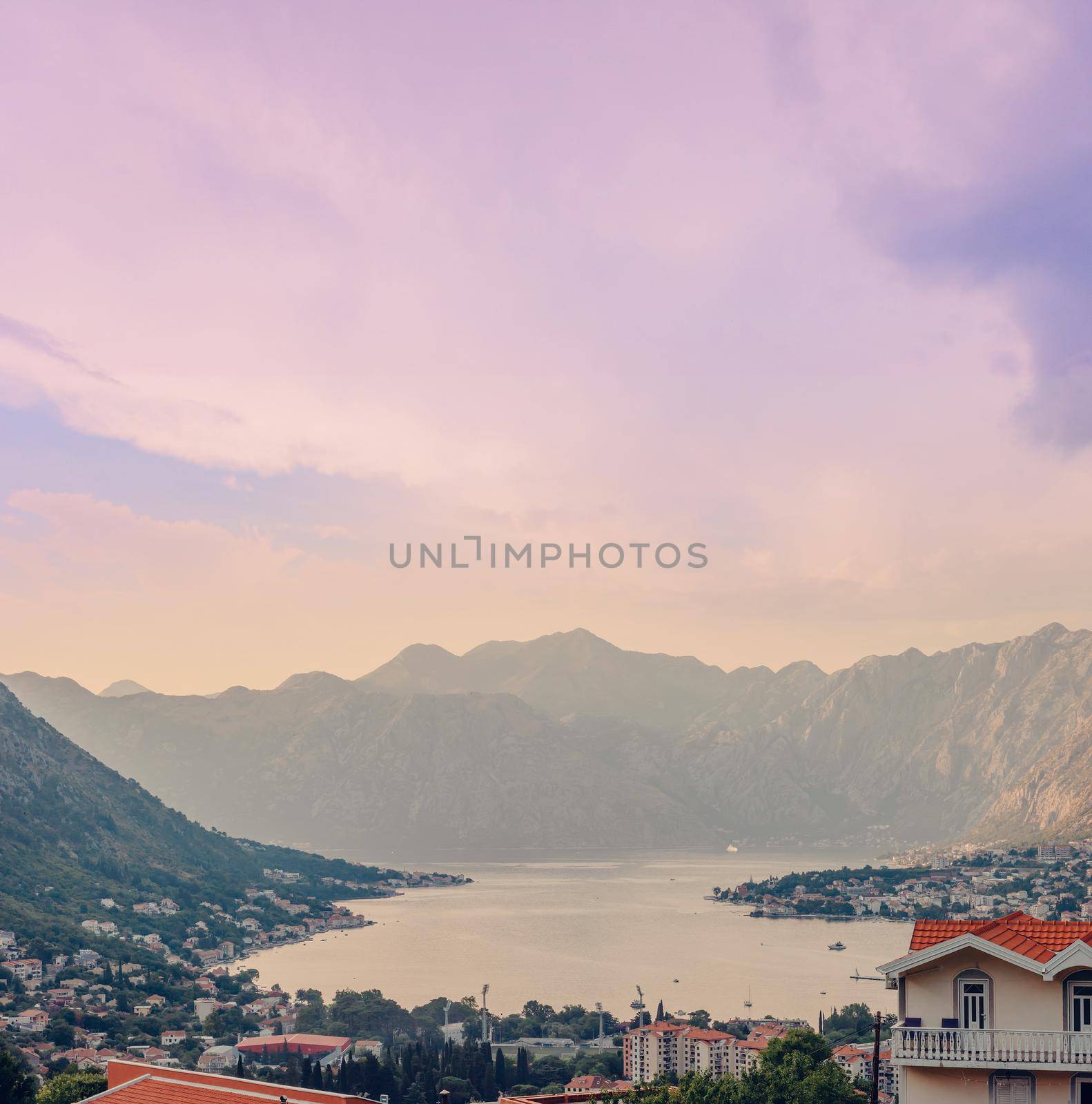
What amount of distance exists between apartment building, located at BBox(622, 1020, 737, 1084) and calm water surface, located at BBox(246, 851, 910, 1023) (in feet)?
68.0

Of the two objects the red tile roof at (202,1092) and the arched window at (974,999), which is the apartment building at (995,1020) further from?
the red tile roof at (202,1092)

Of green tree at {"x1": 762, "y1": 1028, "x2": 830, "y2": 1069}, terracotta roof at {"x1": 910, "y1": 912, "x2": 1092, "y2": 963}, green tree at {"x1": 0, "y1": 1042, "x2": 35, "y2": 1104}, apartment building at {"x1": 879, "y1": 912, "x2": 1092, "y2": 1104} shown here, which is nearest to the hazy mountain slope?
green tree at {"x1": 0, "y1": 1042, "x2": 35, "y2": 1104}

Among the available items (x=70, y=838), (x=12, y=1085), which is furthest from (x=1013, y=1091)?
(x=70, y=838)

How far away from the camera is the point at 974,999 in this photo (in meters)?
14.6

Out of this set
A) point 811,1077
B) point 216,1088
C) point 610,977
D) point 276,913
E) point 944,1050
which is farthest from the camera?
point 276,913

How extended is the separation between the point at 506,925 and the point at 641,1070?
95901 millimetres

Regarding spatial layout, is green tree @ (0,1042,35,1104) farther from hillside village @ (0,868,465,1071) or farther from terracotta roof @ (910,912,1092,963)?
terracotta roof @ (910,912,1092,963)

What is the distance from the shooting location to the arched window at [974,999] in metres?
14.5

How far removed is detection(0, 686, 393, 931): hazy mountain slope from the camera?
132 m

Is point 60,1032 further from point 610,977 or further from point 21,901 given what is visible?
point 610,977

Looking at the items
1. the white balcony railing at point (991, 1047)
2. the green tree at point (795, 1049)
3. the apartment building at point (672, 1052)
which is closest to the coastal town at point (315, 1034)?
the apartment building at point (672, 1052)

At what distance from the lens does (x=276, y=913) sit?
569 feet

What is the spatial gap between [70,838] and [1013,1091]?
15166 centimetres

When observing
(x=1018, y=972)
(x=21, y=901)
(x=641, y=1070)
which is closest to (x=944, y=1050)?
(x=1018, y=972)
